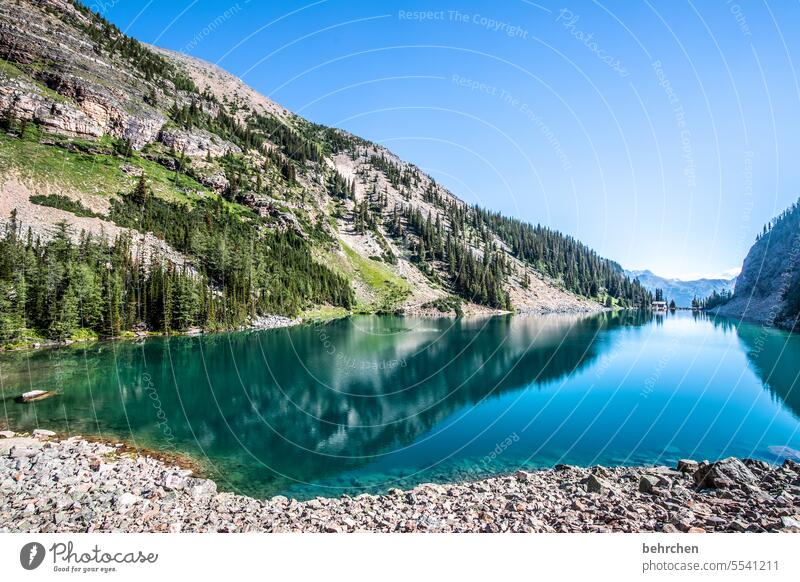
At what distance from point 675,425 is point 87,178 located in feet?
326

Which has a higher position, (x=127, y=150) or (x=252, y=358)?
(x=127, y=150)

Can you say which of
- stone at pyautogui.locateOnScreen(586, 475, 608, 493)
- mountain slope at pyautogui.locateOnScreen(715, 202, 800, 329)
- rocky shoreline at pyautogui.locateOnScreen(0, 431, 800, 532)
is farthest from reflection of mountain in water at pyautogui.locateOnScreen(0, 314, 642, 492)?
mountain slope at pyautogui.locateOnScreen(715, 202, 800, 329)

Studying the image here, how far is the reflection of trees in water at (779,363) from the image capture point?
29.2 meters

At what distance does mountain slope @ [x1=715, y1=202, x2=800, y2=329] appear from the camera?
105325mm

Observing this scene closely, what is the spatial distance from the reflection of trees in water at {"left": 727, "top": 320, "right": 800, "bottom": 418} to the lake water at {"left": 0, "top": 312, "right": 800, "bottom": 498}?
28cm

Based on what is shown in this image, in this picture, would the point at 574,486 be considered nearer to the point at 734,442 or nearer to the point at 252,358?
the point at 734,442

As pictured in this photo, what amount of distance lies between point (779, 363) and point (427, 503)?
4943cm

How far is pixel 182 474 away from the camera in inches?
569

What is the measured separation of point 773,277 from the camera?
13738cm

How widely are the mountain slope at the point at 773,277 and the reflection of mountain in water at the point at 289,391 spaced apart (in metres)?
89.0

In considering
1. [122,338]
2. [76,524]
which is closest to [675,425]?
[76,524]
